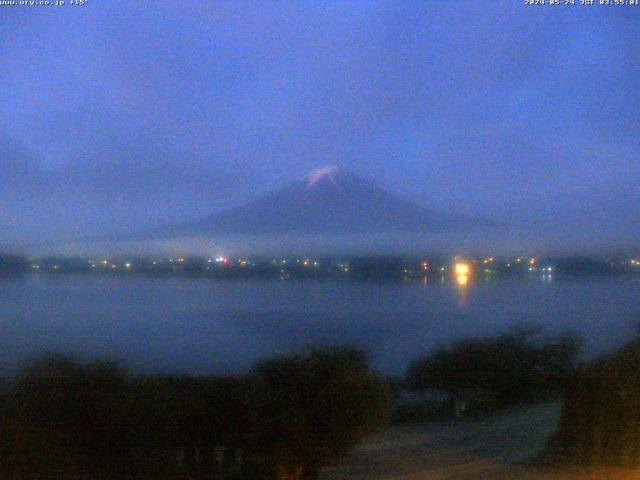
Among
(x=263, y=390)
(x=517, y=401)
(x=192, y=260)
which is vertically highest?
(x=192, y=260)

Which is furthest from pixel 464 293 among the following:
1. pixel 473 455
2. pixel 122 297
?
pixel 473 455

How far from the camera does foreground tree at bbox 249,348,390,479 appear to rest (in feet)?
36.2

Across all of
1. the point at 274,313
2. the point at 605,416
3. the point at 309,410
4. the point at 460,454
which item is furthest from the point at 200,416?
the point at 274,313

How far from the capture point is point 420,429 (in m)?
18.5

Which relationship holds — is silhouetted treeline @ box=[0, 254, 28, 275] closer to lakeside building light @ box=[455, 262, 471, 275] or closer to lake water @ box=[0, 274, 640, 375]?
lake water @ box=[0, 274, 640, 375]

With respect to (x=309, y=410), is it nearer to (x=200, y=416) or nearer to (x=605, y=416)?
(x=200, y=416)

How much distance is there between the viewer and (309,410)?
11.2 m

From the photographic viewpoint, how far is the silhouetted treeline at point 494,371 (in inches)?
1005

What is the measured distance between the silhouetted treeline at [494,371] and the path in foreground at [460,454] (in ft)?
19.3

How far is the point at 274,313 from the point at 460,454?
626 inches

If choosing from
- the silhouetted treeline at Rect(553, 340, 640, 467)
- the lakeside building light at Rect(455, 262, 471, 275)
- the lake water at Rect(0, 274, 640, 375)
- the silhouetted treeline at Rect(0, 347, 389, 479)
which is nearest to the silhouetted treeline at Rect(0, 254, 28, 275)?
the lake water at Rect(0, 274, 640, 375)

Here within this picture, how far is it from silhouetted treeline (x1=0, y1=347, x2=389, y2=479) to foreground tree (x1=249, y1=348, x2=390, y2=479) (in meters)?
0.01

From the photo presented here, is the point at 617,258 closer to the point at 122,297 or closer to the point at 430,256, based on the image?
the point at 430,256

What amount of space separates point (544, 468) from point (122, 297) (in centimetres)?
1804
